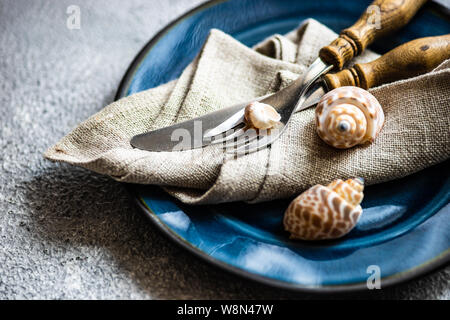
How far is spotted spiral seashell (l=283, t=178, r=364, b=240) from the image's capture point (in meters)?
0.47

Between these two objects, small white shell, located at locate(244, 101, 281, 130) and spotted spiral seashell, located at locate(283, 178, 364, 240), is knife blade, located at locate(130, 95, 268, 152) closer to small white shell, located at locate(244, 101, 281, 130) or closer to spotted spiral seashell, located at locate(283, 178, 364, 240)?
small white shell, located at locate(244, 101, 281, 130)

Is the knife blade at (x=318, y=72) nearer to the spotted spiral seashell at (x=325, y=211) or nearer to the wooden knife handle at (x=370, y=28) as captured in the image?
the wooden knife handle at (x=370, y=28)

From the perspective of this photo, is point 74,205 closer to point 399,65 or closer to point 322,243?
point 322,243

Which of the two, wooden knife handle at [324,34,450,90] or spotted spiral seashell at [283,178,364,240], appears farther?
wooden knife handle at [324,34,450,90]

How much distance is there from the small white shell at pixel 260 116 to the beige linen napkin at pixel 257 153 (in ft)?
0.08

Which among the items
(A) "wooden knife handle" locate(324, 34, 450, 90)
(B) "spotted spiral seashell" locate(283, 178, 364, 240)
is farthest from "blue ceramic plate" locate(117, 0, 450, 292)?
(A) "wooden knife handle" locate(324, 34, 450, 90)

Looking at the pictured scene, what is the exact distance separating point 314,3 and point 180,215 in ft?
1.49

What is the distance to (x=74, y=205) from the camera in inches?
23.0

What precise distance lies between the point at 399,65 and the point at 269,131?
0.20 metres

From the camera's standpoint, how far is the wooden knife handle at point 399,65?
1.88 feet

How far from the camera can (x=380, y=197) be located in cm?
53

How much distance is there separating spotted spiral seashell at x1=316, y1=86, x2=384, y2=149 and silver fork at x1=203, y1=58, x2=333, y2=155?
47 millimetres
